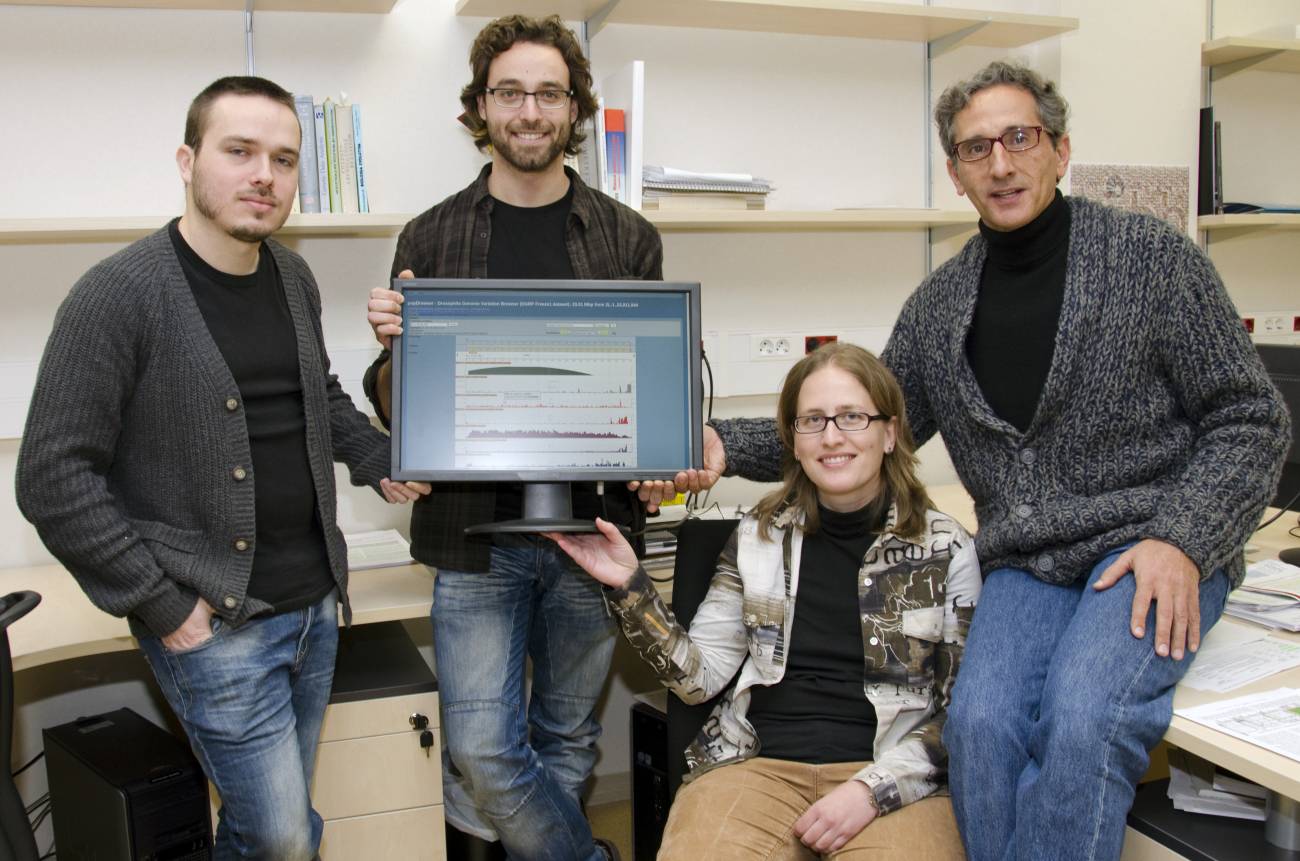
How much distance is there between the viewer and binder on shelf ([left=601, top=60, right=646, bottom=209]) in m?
2.50

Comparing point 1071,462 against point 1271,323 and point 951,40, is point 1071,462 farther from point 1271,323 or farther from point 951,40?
point 1271,323

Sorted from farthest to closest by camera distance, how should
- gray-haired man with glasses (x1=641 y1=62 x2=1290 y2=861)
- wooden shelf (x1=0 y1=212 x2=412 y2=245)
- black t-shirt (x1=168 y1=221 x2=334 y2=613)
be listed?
wooden shelf (x1=0 y1=212 x2=412 y2=245), black t-shirt (x1=168 y1=221 x2=334 y2=613), gray-haired man with glasses (x1=641 y1=62 x2=1290 y2=861)

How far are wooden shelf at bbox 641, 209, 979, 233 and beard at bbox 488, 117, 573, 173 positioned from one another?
1.97ft

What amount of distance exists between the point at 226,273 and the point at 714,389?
58.4 inches

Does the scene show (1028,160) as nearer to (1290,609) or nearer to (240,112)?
(1290,609)

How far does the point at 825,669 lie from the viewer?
183 centimetres

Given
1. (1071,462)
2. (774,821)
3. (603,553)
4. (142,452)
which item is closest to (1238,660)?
(1071,462)

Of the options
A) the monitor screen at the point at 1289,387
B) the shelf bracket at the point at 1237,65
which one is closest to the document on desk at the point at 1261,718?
the monitor screen at the point at 1289,387

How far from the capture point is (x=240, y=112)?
1699 mm

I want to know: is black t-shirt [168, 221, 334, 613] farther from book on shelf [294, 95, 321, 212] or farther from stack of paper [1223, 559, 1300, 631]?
stack of paper [1223, 559, 1300, 631]

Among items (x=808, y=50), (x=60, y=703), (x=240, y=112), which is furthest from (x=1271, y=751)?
(x=60, y=703)

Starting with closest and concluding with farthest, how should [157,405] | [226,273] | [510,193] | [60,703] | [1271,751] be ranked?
[1271,751] → [157,405] → [226,273] → [510,193] → [60,703]

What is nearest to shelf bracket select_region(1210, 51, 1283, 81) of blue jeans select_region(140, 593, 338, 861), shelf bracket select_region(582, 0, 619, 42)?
shelf bracket select_region(582, 0, 619, 42)

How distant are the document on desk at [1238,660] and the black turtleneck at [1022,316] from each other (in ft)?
1.48
